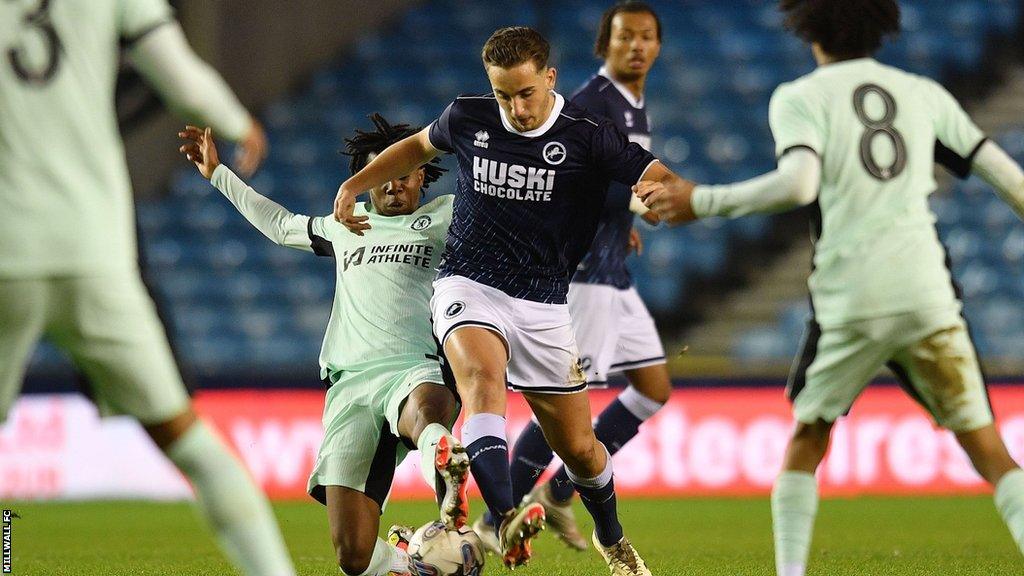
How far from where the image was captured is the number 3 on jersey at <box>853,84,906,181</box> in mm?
4148

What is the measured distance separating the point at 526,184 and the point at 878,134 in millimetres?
1498

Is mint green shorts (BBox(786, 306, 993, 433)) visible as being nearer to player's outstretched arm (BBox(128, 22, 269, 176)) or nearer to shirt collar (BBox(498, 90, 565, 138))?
shirt collar (BBox(498, 90, 565, 138))

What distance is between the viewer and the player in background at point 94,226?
3383 millimetres

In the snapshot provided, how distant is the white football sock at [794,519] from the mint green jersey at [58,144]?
6.58 feet

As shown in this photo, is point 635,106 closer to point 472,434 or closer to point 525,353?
point 525,353

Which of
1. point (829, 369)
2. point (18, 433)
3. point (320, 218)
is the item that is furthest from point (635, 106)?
point (18, 433)

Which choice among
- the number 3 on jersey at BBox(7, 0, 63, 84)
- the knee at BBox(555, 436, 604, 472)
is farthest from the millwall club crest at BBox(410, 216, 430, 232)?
the number 3 on jersey at BBox(7, 0, 63, 84)

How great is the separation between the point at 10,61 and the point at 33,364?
375 inches

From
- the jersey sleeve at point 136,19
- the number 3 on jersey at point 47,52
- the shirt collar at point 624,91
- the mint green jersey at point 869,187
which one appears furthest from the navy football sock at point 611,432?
the number 3 on jersey at point 47,52

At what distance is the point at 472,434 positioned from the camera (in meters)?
4.91

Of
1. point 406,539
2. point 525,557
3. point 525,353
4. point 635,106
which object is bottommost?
point 406,539

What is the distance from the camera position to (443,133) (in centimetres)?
538

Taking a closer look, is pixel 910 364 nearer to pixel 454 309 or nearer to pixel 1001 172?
pixel 1001 172

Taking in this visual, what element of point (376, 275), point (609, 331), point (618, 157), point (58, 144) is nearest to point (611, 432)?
point (609, 331)
